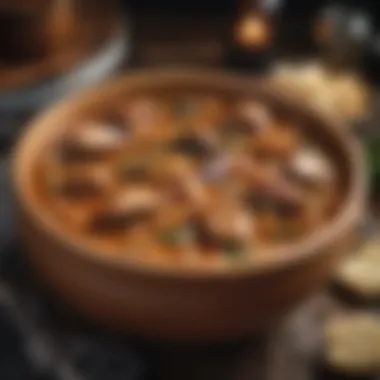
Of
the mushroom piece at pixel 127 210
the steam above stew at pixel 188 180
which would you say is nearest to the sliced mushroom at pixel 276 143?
the steam above stew at pixel 188 180

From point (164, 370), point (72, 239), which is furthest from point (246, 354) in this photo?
point (72, 239)

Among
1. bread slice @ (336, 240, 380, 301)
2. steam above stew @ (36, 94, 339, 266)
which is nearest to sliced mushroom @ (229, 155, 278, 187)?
steam above stew @ (36, 94, 339, 266)

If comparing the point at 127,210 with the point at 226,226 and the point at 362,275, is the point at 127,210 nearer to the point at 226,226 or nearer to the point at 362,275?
the point at 226,226

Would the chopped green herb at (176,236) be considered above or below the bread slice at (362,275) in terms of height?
above

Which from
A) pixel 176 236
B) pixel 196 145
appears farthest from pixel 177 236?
pixel 196 145

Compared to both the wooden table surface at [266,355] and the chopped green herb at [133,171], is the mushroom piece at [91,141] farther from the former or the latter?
the wooden table surface at [266,355]

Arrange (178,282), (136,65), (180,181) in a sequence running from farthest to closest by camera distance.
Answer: (136,65) < (180,181) < (178,282)

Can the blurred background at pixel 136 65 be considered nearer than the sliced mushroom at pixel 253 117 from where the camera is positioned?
Yes
